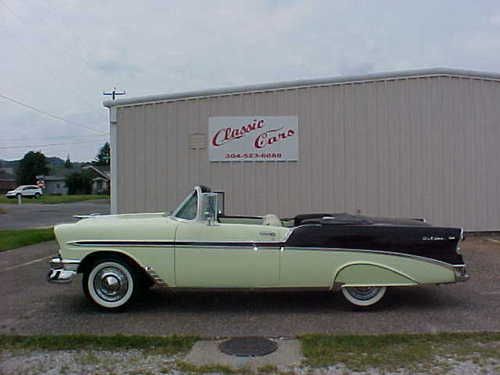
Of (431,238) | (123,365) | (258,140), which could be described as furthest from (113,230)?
(258,140)

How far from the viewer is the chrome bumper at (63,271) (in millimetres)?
6031

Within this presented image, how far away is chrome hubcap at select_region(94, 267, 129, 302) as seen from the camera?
6.13 meters

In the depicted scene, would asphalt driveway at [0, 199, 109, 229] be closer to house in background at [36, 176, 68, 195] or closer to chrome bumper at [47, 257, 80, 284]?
chrome bumper at [47, 257, 80, 284]

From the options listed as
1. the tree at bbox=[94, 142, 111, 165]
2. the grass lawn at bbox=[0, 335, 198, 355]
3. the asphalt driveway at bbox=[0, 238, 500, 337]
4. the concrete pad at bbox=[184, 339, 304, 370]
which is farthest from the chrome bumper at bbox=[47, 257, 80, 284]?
the tree at bbox=[94, 142, 111, 165]

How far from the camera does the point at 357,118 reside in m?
12.7

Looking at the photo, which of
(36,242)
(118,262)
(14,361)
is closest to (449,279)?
(118,262)

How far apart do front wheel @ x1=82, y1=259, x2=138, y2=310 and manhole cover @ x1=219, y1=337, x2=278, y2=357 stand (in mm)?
1606

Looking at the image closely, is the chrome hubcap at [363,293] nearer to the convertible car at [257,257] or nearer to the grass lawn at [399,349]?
the convertible car at [257,257]

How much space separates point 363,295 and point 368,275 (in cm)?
31

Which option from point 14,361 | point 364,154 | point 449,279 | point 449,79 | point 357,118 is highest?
point 449,79

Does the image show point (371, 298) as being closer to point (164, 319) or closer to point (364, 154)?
point (164, 319)

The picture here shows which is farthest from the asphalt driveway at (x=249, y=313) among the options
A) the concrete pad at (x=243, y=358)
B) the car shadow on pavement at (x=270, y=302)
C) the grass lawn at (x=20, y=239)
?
the grass lawn at (x=20, y=239)

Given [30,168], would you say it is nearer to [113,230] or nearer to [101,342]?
[113,230]

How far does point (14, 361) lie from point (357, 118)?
9.88 m
